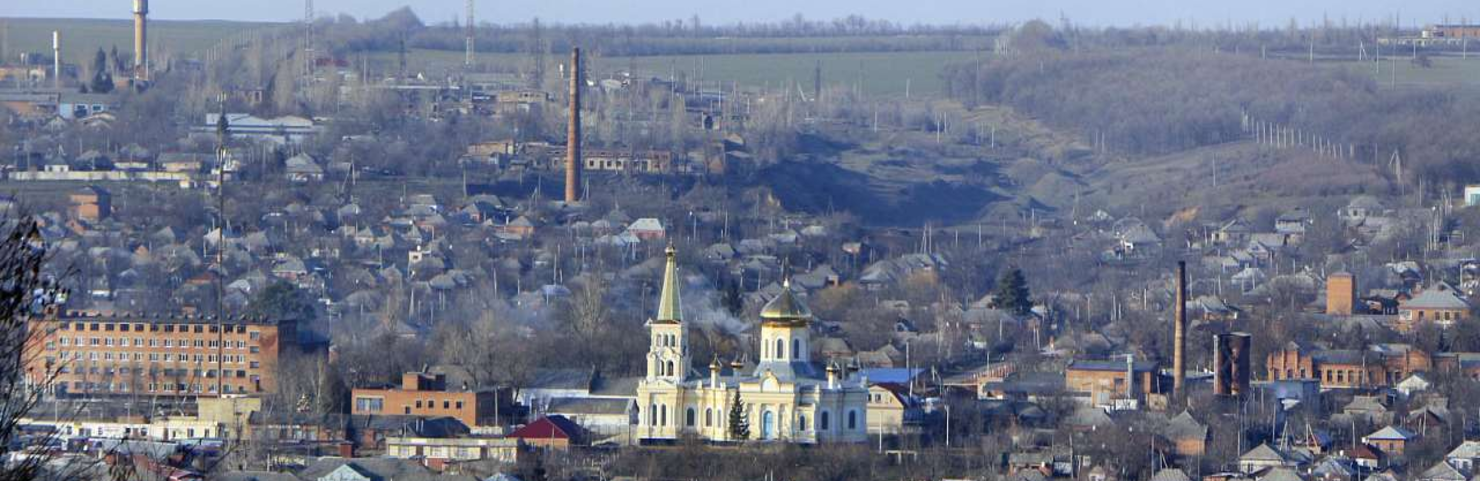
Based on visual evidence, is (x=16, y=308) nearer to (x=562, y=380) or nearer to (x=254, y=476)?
(x=254, y=476)

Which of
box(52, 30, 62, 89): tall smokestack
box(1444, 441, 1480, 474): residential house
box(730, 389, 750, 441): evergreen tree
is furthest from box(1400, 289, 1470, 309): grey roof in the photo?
box(52, 30, 62, 89): tall smokestack

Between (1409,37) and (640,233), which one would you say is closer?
(640,233)

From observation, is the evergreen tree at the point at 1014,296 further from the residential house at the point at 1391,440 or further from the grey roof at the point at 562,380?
the residential house at the point at 1391,440

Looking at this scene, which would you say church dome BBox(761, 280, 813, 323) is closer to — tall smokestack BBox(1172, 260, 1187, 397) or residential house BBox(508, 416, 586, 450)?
residential house BBox(508, 416, 586, 450)

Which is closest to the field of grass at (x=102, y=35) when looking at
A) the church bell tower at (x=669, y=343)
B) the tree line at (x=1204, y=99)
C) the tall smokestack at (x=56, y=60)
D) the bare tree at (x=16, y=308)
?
the tall smokestack at (x=56, y=60)

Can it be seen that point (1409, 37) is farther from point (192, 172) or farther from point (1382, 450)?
point (1382, 450)

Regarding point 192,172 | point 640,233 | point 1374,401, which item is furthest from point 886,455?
point 192,172
